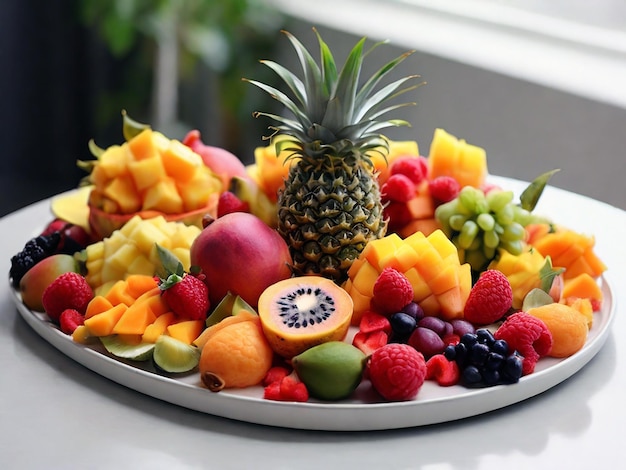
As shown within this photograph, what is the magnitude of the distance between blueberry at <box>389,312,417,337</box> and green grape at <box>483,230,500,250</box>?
0.93ft

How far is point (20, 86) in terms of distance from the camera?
12.7 feet

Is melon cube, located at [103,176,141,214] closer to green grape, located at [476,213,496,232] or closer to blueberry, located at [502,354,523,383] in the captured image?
green grape, located at [476,213,496,232]

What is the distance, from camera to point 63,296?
4.66 ft

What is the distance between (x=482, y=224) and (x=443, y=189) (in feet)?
0.46

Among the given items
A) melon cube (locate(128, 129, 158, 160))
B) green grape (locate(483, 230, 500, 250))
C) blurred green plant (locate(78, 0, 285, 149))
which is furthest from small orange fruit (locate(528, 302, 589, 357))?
blurred green plant (locate(78, 0, 285, 149))

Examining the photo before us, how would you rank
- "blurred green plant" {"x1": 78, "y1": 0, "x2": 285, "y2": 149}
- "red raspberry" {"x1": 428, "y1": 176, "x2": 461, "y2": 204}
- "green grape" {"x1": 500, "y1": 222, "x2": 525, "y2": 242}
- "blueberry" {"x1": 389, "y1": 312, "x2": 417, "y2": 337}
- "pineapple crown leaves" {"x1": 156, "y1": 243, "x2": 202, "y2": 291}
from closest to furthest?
"blueberry" {"x1": 389, "y1": 312, "x2": 417, "y2": 337}, "pineapple crown leaves" {"x1": 156, "y1": 243, "x2": 202, "y2": 291}, "green grape" {"x1": 500, "y1": 222, "x2": 525, "y2": 242}, "red raspberry" {"x1": 428, "y1": 176, "x2": 461, "y2": 204}, "blurred green plant" {"x1": 78, "y1": 0, "x2": 285, "y2": 149}

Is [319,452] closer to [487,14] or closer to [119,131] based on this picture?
[487,14]

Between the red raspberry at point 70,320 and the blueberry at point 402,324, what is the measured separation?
537 millimetres

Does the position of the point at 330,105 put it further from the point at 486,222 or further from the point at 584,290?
the point at 584,290

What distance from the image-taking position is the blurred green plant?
3.50 m

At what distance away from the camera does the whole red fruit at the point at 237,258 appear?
4.70 ft

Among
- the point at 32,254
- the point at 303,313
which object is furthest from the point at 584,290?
the point at 32,254

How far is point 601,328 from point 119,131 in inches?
129

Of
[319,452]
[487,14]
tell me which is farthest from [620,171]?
[319,452]
